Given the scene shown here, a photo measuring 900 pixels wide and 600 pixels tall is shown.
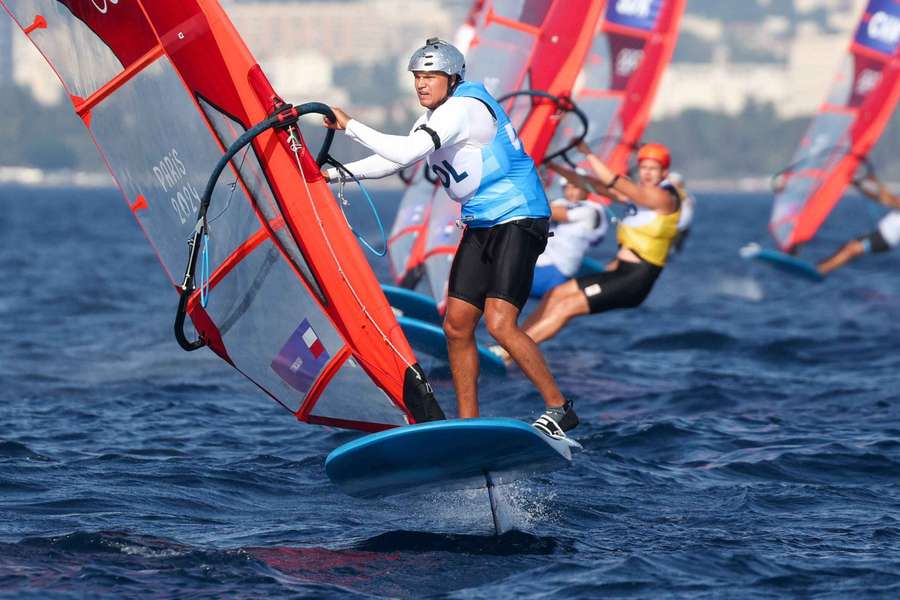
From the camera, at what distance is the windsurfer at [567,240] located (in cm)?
1354

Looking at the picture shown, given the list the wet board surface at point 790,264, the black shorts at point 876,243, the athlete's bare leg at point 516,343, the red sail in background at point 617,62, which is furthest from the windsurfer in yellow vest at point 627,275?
the wet board surface at point 790,264

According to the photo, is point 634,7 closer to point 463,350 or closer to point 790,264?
point 790,264

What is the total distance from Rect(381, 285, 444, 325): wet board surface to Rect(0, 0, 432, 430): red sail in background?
5.40 meters

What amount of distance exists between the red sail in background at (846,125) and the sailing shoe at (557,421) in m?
17.9

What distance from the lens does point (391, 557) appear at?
23.3 feet

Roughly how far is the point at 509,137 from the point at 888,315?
13.9 meters

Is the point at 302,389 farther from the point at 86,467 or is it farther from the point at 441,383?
the point at 441,383

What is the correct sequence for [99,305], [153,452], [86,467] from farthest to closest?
[99,305] < [153,452] < [86,467]

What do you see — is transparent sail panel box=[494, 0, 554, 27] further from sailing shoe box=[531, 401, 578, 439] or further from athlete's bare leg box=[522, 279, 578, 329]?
sailing shoe box=[531, 401, 578, 439]

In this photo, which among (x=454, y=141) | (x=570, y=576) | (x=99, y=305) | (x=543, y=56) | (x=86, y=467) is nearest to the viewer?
(x=570, y=576)

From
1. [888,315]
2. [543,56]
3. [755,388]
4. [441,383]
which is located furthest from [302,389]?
[888,315]

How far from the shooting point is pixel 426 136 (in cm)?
721

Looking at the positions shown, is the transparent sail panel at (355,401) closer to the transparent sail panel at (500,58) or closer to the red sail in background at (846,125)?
the transparent sail panel at (500,58)

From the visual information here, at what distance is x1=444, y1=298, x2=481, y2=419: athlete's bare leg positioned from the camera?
766cm
